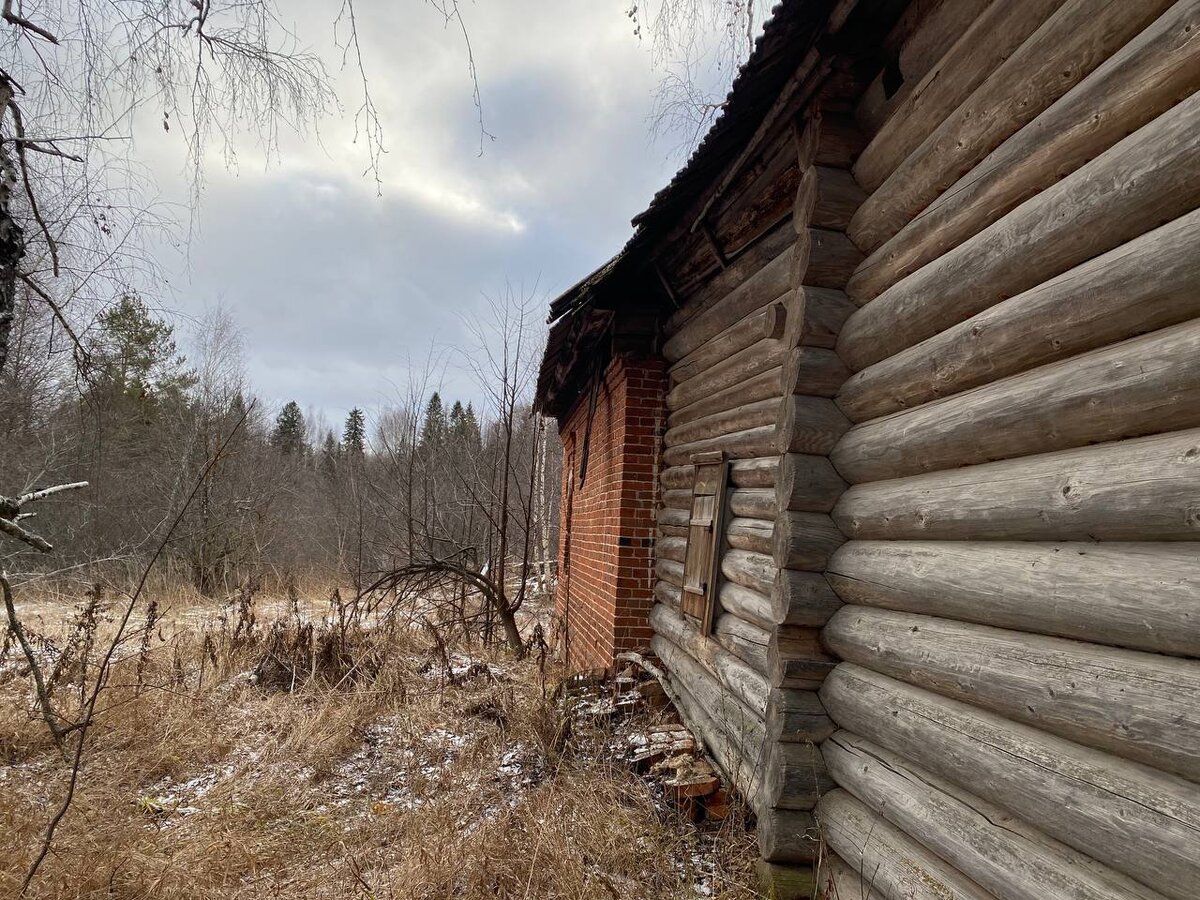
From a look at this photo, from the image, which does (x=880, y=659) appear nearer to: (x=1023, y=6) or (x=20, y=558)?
(x=1023, y=6)

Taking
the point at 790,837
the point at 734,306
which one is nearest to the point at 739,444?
the point at 734,306

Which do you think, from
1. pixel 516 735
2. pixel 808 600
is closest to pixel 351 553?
Answer: pixel 516 735

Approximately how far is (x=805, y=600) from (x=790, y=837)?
1.01 m

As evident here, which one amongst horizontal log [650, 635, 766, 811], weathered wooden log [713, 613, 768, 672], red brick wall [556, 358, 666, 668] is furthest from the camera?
red brick wall [556, 358, 666, 668]

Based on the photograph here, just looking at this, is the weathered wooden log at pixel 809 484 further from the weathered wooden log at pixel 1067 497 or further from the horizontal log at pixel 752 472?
the weathered wooden log at pixel 1067 497

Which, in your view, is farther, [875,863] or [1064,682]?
[875,863]

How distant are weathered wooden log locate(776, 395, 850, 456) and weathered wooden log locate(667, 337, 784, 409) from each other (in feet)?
2.25

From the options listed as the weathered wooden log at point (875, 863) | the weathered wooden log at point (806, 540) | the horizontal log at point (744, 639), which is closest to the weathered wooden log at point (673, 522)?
the horizontal log at point (744, 639)

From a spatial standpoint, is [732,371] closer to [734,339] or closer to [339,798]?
[734,339]

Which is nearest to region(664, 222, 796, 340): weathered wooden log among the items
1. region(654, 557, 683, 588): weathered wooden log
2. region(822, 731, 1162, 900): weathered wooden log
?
region(654, 557, 683, 588): weathered wooden log

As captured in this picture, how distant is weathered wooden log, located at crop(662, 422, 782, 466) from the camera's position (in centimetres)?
364

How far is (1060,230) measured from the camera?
1.77 m

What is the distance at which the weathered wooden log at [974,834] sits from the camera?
1553mm

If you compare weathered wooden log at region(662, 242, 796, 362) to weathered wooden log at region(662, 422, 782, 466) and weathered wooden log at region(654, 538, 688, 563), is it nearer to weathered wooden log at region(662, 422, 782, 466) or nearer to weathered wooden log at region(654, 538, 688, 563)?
weathered wooden log at region(662, 422, 782, 466)
